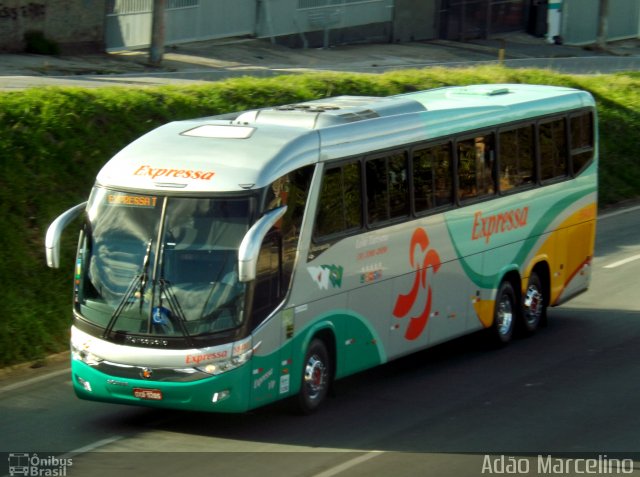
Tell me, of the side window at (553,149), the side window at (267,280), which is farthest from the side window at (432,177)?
the side window at (267,280)

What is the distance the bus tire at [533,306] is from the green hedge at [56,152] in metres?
6.25

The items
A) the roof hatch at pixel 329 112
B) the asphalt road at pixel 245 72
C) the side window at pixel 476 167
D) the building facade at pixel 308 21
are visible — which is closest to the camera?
the roof hatch at pixel 329 112

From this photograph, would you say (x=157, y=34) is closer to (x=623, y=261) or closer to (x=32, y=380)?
(x=623, y=261)

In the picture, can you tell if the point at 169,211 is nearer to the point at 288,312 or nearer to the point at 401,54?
the point at 288,312

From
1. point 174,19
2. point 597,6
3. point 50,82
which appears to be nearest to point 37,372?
point 50,82

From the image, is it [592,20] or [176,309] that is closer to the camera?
[176,309]

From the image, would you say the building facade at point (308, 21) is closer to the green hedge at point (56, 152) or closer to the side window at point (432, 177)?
the green hedge at point (56, 152)

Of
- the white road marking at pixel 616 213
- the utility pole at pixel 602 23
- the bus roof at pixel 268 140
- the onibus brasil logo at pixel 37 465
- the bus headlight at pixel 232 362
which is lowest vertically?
the white road marking at pixel 616 213

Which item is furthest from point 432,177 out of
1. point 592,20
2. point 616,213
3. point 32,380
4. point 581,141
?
point 592,20

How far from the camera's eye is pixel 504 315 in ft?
53.7

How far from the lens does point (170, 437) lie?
11523 millimetres

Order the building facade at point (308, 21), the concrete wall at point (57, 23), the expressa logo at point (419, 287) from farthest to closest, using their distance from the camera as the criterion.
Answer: the building facade at point (308, 21)
the concrete wall at point (57, 23)
the expressa logo at point (419, 287)

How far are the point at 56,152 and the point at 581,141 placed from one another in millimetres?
7744

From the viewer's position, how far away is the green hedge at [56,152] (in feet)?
50.4
